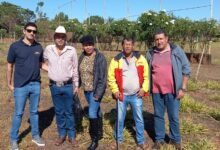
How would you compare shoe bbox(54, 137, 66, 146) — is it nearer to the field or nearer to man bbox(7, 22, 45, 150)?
the field

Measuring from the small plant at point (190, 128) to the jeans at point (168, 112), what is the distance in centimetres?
79

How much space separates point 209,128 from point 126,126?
145 cm

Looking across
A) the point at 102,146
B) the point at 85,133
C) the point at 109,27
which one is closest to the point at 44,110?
the point at 85,133

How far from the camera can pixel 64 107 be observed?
5.84 metres

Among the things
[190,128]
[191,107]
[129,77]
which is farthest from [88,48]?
[191,107]

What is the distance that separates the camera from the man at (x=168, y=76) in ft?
17.5

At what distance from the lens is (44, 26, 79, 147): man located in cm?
557

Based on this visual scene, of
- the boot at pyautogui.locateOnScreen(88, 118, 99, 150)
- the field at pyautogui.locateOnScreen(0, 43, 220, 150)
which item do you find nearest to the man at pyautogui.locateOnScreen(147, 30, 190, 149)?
the field at pyautogui.locateOnScreen(0, 43, 220, 150)

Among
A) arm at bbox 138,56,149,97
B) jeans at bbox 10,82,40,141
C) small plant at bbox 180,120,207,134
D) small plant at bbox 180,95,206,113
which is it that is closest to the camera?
arm at bbox 138,56,149,97

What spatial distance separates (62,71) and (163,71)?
147 cm

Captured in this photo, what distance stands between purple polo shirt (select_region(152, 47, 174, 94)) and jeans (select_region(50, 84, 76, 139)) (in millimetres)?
1302

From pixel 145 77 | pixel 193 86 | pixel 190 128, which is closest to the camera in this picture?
pixel 145 77

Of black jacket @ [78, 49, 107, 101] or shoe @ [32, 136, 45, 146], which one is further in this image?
shoe @ [32, 136, 45, 146]

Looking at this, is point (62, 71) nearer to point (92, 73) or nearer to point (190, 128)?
point (92, 73)
